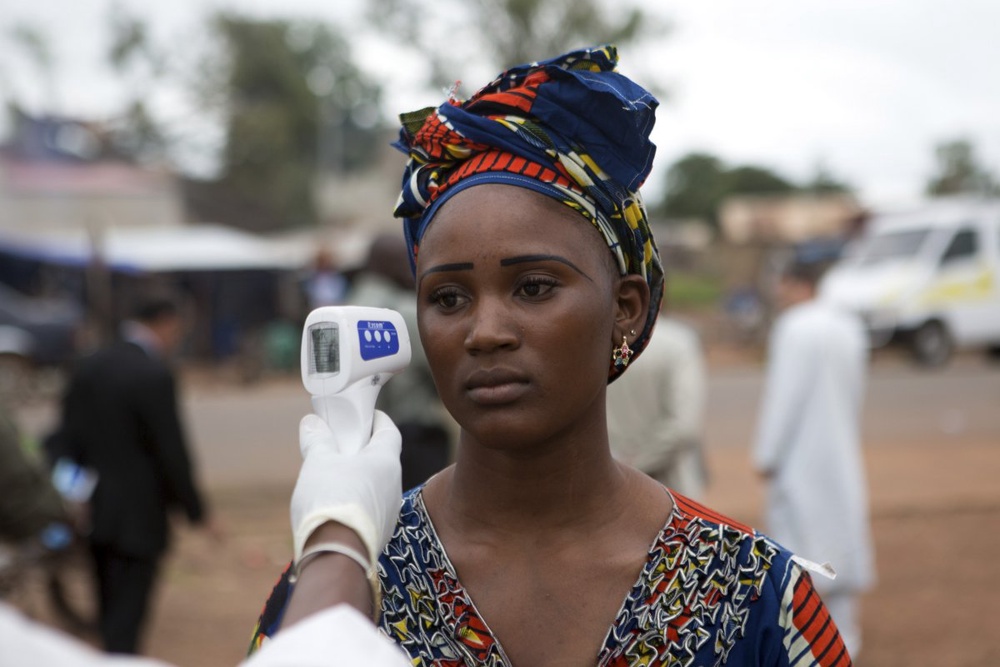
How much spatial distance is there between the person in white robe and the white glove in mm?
3718

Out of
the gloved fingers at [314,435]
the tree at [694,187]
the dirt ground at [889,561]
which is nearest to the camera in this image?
the gloved fingers at [314,435]

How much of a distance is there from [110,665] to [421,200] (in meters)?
1.00

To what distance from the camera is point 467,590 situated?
1.58 m

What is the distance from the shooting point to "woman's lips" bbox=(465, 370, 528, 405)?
5.03 ft

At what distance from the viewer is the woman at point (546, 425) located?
5.01ft

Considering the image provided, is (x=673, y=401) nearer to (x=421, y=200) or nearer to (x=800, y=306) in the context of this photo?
(x=800, y=306)

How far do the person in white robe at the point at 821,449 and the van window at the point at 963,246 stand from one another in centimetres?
1138

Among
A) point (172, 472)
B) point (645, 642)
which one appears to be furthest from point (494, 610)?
point (172, 472)

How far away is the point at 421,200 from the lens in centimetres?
166

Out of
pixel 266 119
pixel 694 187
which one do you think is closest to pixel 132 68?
pixel 266 119

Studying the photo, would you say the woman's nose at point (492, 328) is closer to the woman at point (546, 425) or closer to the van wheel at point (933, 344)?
the woman at point (546, 425)

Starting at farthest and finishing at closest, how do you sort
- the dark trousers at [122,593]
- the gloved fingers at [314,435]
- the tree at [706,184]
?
the tree at [706,184]
the dark trousers at [122,593]
the gloved fingers at [314,435]

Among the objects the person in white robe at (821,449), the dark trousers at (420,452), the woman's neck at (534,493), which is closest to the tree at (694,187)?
the person in white robe at (821,449)

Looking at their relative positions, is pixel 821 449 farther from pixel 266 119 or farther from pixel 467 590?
pixel 266 119
